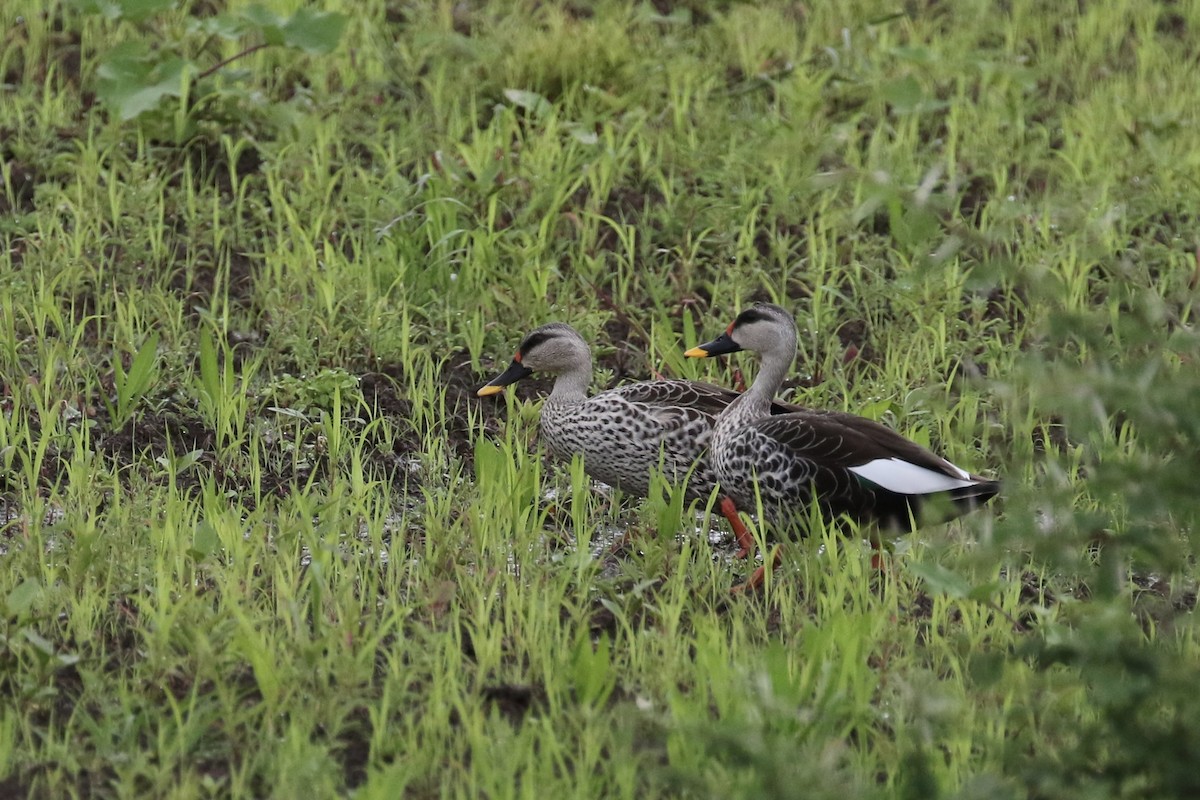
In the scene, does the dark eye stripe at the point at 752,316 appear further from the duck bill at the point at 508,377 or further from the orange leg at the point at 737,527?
the duck bill at the point at 508,377

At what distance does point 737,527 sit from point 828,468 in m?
0.40

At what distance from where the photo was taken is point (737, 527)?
5.38m

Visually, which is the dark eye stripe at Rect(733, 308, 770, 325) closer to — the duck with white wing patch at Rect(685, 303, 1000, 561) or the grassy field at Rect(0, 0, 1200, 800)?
the duck with white wing patch at Rect(685, 303, 1000, 561)

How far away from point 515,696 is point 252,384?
247 centimetres

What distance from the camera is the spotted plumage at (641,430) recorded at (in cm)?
568

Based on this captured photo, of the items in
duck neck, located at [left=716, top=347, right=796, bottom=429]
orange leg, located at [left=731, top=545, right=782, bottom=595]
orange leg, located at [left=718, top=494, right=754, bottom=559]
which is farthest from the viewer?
duck neck, located at [left=716, top=347, right=796, bottom=429]

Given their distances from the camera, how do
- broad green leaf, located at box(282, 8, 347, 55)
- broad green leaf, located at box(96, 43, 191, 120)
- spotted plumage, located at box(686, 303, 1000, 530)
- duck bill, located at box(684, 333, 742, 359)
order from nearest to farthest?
spotted plumage, located at box(686, 303, 1000, 530), duck bill, located at box(684, 333, 742, 359), broad green leaf, located at box(96, 43, 191, 120), broad green leaf, located at box(282, 8, 347, 55)

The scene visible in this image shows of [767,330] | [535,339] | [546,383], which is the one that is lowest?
[546,383]

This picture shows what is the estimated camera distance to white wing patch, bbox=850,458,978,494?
4.98 metres

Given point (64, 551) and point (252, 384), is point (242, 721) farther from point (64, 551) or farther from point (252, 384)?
point (252, 384)

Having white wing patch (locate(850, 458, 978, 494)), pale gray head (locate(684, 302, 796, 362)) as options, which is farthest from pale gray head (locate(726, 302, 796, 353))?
white wing patch (locate(850, 458, 978, 494))

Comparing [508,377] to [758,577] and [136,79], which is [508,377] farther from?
[136,79]

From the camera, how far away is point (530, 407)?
6223 mm

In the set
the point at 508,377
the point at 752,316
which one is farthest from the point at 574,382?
the point at 752,316
